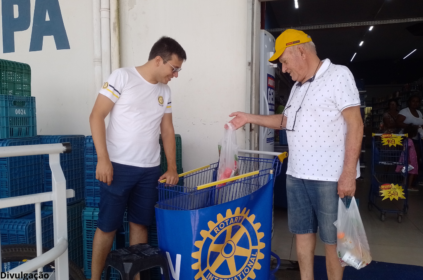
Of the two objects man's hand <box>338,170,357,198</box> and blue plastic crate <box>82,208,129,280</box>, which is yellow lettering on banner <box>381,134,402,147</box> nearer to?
man's hand <box>338,170,357,198</box>

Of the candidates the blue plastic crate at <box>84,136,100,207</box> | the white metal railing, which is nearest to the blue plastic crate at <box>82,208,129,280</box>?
the blue plastic crate at <box>84,136,100,207</box>

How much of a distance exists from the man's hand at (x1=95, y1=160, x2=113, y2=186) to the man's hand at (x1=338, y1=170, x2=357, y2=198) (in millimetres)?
1325

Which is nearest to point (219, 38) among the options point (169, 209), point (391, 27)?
point (169, 209)

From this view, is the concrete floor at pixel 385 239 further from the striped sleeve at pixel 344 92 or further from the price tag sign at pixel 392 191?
the striped sleeve at pixel 344 92

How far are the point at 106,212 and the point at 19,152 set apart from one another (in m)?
0.99

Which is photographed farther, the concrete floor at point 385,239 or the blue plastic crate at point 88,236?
the concrete floor at point 385,239

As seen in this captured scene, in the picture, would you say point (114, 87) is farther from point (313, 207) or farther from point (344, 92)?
point (313, 207)

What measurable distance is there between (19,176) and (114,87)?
1081mm

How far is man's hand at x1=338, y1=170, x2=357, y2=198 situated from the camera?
1828 mm

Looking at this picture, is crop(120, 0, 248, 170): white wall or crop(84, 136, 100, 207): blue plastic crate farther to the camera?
crop(120, 0, 248, 170): white wall

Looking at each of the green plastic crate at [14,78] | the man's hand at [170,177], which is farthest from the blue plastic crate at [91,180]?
the green plastic crate at [14,78]

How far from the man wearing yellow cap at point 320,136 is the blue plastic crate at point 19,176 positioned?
6.22 ft

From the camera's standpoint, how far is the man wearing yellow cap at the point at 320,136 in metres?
1.83

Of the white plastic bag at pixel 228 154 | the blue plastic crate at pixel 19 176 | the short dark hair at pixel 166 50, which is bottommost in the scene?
the blue plastic crate at pixel 19 176
